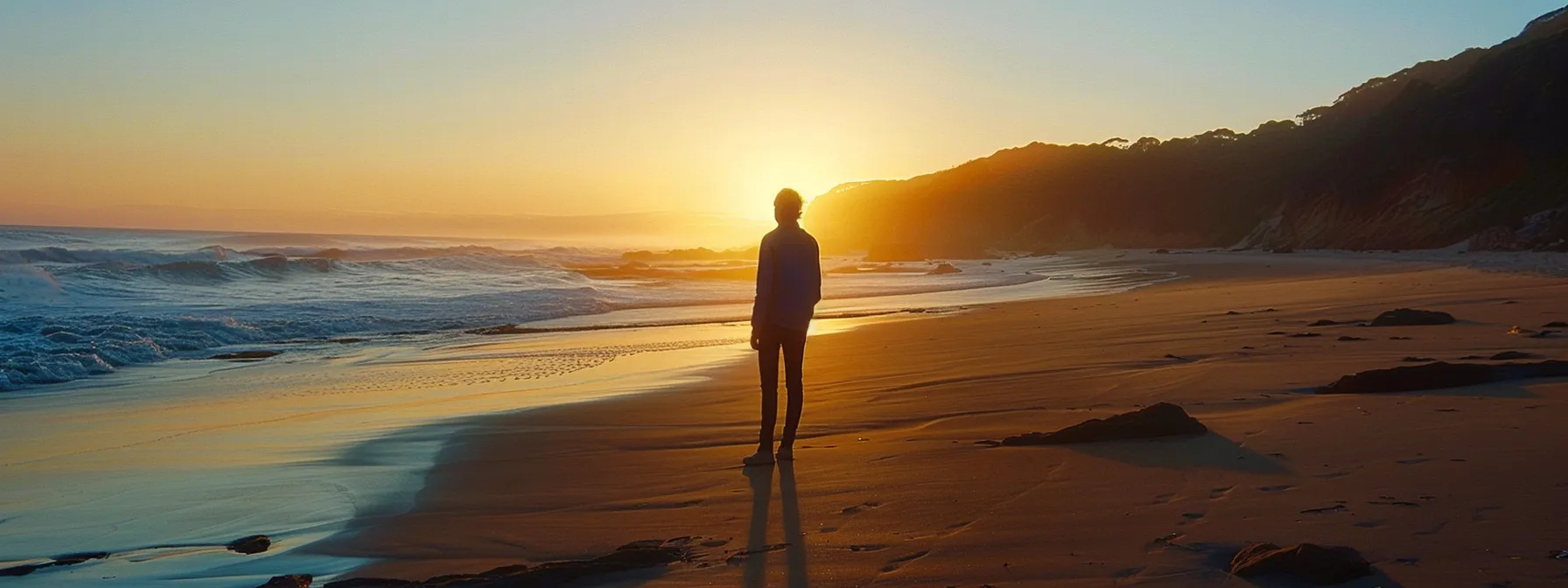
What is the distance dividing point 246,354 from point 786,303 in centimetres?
1006

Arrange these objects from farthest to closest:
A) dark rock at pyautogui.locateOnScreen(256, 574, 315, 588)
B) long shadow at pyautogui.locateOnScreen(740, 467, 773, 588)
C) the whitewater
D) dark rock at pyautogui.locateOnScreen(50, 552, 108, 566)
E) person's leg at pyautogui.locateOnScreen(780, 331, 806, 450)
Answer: the whitewater
person's leg at pyautogui.locateOnScreen(780, 331, 806, 450)
dark rock at pyautogui.locateOnScreen(50, 552, 108, 566)
dark rock at pyautogui.locateOnScreen(256, 574, 315, 588)
long shadow at pyautogui.locateOnScreen(740, 467, 773, 588)

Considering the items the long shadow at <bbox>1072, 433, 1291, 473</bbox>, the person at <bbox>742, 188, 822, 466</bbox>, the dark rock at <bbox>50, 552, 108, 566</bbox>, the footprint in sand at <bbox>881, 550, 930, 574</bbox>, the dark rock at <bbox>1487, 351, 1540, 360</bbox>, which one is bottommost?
the dark rock at <bbox>50, 552, 108, 566</bbox>

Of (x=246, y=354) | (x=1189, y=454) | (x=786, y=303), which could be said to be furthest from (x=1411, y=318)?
(x=246, y=354)

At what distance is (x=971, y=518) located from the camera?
406cm

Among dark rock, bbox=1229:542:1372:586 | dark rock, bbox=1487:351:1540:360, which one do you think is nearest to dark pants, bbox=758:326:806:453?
dark rock, bbox=1229:542:1372:586

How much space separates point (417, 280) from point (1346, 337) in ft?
95.5

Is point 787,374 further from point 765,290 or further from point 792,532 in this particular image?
point 792,532

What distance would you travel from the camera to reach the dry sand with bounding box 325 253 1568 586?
3461 millimetres

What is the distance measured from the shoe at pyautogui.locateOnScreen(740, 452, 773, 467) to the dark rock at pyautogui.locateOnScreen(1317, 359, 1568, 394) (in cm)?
315

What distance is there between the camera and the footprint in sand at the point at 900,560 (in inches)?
139

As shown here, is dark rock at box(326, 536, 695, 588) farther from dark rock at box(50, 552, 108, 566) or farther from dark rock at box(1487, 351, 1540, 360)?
dark rock at box(1487, 351, 1540, 360)

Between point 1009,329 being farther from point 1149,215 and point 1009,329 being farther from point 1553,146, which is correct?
point 1149,215

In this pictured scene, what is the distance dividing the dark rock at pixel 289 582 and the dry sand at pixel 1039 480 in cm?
21

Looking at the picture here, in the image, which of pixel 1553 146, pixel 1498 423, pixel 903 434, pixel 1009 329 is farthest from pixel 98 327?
pixel 1553 146
